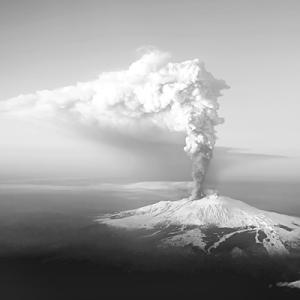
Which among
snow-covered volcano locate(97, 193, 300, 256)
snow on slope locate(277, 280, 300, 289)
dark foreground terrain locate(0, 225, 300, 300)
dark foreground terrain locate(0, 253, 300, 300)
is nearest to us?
dark foreground terrain locate(0, 253, 300, 300)

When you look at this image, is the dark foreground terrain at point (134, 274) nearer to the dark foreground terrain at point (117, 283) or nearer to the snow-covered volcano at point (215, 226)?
the dark foreground terrain at point (117, 283)

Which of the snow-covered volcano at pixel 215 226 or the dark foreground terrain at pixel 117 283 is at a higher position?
the snow-covered volcano at pixel 215 226

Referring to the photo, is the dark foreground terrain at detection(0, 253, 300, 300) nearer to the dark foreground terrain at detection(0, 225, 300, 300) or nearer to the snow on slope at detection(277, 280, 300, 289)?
the dark foreground terrain at detection(0, 225, 300, 300)

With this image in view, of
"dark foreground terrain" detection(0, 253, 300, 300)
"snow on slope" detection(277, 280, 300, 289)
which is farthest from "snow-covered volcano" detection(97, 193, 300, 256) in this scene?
"dark foreground terrain" detection(0, 253, 300, 300)

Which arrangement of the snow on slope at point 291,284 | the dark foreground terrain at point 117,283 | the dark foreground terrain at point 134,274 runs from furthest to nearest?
1. the snow on slope at point 291,284
2. the dark foreground terrain at point 134,274
3. the dark foreground terrain at point 117,283

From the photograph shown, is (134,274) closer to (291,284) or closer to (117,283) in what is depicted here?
(117,283)

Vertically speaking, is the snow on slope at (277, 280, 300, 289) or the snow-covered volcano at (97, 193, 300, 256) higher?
the snow-covered volcano at (97, 193, 300, 256)

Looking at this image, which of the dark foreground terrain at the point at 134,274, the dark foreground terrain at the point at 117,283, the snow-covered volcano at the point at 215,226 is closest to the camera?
the dark foreground terrain at the point at 117,283

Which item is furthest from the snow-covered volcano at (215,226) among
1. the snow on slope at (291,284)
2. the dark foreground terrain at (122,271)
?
the snow on slope at (291,284)

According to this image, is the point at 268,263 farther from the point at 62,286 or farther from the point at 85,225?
the point at 85,225

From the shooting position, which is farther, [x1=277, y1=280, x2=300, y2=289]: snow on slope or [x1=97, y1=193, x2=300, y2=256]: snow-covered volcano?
[x1=97, y1=193, x2=300, y2=256]: snow-covered volcano

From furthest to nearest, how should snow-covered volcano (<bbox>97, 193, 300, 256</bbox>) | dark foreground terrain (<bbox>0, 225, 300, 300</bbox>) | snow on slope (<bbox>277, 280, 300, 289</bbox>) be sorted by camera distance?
snow-covered volcano (<bbox>97, 193, 300, 256</bbox>) < snow on slope (<bbox>277, 280, 300, 289</bbox>) < dark foreground terrain (<bbox>0, 225, 300, 300</bbox>)
